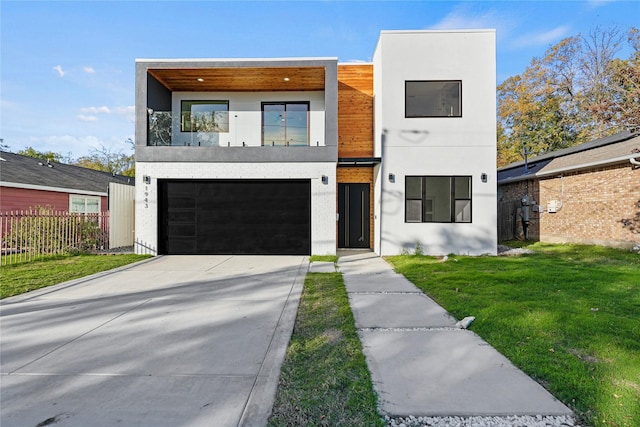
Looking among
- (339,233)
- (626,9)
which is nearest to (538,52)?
(626,9)

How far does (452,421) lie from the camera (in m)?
2.21

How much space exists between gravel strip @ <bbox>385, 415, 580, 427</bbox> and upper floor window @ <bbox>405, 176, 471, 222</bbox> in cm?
830

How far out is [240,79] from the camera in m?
10.7

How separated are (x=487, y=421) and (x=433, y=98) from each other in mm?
Answer: 9897

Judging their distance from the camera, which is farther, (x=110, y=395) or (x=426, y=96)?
(x=426, y=96)

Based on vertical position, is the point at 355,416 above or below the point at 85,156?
below

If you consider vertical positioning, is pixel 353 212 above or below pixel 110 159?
below

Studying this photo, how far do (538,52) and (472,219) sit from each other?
22.1 metres

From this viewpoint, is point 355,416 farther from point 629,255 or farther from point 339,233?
point 629,255

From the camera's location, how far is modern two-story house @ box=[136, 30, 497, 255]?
33.1 feet

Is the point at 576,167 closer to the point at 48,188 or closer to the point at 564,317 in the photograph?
the point at 564,317

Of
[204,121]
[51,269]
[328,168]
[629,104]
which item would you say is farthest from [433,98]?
[51,269]

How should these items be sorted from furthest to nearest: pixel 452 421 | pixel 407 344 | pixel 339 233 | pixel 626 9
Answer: pixel 626 9 < pixel 339 233 < pixel 407 344 < pixel 452 421

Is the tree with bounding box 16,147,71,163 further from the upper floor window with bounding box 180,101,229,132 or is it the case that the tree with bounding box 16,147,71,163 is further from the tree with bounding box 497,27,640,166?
the tree with bounding box 497,27,640,166
